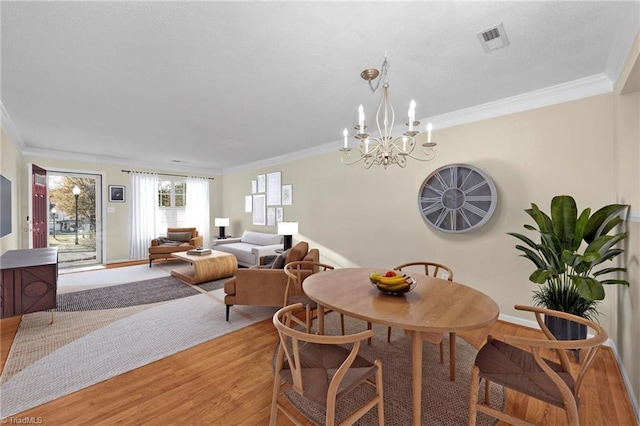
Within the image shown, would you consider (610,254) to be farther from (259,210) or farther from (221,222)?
(221,222)

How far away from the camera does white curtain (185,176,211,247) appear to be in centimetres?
729

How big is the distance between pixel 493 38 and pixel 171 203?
7.41 meters

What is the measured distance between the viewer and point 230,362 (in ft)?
7.45

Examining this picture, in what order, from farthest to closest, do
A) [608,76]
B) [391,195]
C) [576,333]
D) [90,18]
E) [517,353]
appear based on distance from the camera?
1. [391,195]
2. [608,76]
3. [576,333]
4. [90,18]
5. [517,353]

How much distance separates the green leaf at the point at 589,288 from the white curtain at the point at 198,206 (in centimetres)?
750

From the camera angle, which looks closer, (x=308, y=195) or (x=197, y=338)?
(x=197, y=338)

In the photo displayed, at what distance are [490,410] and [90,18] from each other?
3280mm

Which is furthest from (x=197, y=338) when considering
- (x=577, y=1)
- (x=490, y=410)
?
(x=577, y=1)

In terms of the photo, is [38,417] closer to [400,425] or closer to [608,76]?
[400,425]

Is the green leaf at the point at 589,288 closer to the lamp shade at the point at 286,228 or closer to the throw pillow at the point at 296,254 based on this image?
the throw pillow at the point at 296,254

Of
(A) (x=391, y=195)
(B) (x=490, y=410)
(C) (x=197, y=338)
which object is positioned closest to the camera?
(B) (x=490, y=410)

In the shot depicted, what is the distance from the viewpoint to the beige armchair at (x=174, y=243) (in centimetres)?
579

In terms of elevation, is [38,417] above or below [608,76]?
below

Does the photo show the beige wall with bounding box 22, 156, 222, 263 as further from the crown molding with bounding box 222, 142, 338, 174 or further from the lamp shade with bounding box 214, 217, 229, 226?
the crown molding with bounding box 222, 142, 338, 174
